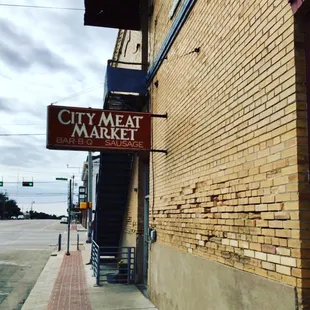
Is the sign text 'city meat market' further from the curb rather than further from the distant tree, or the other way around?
the distant tree

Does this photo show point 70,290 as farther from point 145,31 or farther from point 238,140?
point 238,140

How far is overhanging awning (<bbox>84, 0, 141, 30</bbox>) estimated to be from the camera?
1254 centimetres

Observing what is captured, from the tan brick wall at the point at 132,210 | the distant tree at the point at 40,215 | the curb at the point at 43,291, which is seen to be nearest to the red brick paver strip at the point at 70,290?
the curb at the point at 43,291

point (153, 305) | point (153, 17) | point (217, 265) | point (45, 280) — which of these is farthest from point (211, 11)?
point (45, 280)

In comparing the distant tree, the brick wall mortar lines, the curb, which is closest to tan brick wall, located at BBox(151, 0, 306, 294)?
the brick wall mortar lines

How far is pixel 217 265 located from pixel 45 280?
8847 mm

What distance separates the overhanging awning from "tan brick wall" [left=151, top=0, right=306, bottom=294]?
534cm

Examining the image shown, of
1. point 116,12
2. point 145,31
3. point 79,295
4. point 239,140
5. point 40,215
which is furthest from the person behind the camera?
point 40,215

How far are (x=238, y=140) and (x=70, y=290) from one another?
7663 millimetres

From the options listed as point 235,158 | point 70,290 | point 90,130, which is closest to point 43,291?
point 70,290

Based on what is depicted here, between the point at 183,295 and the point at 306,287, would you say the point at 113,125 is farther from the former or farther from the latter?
the point at 306,287

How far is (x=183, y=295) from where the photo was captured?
6.87 metres

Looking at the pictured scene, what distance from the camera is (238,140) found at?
4910 millimetres

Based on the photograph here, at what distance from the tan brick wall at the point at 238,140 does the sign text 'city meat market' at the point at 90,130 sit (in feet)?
3.04
